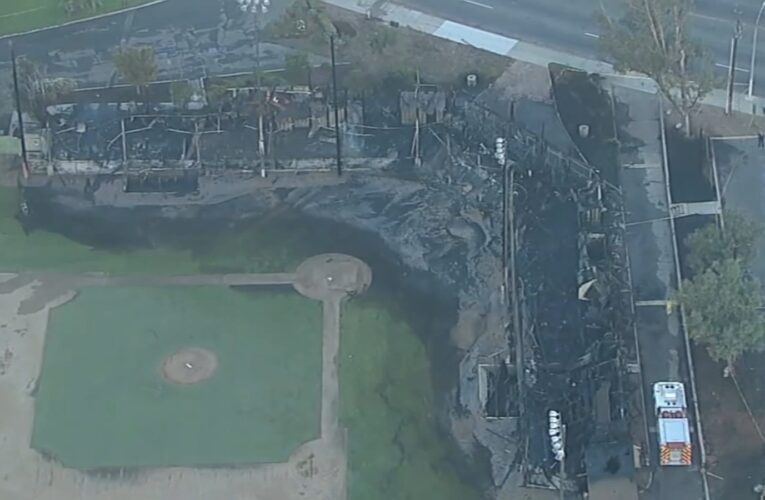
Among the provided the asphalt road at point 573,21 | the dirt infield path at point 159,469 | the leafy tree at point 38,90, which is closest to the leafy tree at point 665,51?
the asphalt road at point 573,21

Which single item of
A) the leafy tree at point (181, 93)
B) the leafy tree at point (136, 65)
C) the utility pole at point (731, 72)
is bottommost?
the utility pole at point (731, 72)

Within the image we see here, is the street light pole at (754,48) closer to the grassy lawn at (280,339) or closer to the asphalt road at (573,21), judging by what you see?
the asphalt road at (573,21)

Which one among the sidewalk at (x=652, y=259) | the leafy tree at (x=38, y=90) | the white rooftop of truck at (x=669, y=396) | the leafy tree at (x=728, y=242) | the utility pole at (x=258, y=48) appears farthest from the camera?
the leafy tree at (x=38, y=90)

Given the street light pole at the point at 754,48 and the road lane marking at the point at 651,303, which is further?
the street light pole at the point at 754,48

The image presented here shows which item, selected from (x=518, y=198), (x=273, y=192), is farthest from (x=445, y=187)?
(x=273, y=192)

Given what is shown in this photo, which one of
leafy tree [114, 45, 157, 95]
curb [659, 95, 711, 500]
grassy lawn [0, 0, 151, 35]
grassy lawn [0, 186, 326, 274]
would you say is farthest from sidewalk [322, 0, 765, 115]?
grassy lawn [0, 186, 326, 274]

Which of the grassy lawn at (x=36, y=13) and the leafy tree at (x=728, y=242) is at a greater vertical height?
the grassy lawn at (x=36, y=13)

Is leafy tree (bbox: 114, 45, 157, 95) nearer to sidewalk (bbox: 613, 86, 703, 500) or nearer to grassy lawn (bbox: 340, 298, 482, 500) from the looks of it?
grassy lawn (bbox: 340, 298, 482, 500)
